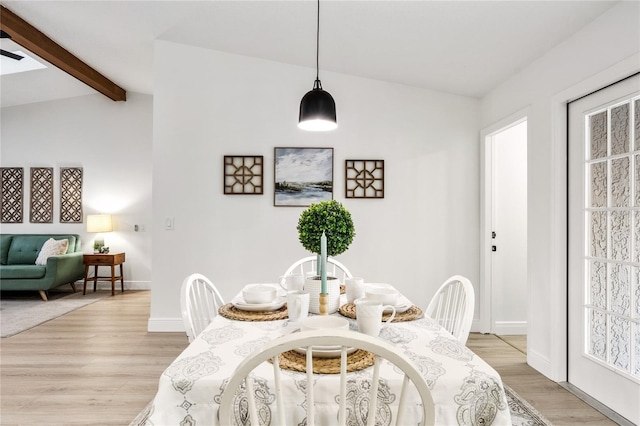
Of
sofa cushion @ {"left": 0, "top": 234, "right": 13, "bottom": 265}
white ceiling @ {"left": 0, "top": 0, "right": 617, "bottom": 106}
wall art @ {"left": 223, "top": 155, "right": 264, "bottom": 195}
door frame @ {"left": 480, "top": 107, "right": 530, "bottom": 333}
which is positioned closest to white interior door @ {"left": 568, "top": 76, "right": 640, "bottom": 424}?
white ceiling @ {"left": 0, "top": 0, "right": 617, "bottom": 106}

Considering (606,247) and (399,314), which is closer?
(399,314)

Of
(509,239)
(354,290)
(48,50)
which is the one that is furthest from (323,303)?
(48,50)

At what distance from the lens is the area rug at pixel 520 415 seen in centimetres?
204

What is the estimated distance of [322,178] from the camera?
369 centimetres

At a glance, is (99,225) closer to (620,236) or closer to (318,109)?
(318,109)

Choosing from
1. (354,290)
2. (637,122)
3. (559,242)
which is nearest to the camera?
(354,290)

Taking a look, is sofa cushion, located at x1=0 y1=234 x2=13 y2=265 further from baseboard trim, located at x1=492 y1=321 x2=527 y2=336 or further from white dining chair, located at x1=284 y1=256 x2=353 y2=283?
baseboard trim, located at x1=492 y1=321 x2=527 y2=336

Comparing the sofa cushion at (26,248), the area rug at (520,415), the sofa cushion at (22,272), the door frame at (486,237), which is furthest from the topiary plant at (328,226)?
the sofa cushion at (26,248)

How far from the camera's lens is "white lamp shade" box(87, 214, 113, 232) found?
5.36 meters

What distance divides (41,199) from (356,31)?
545cm

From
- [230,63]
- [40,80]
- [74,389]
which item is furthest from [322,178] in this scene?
[40,80]

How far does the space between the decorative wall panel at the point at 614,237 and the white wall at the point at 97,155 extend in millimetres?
5504

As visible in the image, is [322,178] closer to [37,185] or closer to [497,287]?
[497,287]

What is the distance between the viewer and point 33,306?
4.59m
